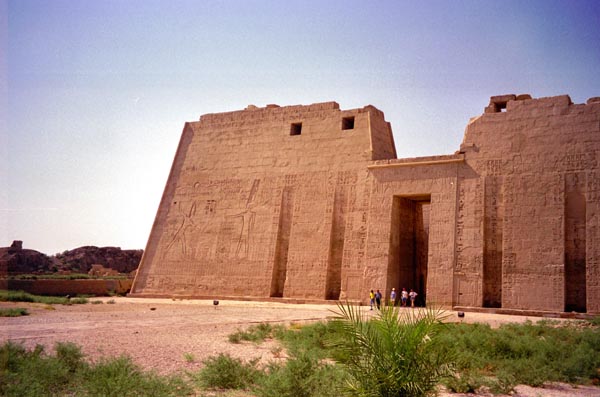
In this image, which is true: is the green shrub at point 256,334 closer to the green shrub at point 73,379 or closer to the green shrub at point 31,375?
the green shrub at point 73,379

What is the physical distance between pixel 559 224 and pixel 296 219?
7959 mm

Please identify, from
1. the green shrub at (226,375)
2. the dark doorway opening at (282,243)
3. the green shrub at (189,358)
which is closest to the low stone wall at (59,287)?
the dark doorway opening at (282,243)

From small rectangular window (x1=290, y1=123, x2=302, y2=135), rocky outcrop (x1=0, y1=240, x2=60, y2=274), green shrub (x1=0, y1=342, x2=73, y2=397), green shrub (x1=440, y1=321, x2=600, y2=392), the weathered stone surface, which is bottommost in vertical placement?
green shrub (x1=0, y1=342, x2=73, y2=397)

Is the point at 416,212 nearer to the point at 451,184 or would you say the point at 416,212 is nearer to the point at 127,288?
the point at 451,184

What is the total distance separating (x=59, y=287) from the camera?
20391 millimetres

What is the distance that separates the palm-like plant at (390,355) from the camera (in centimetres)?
381

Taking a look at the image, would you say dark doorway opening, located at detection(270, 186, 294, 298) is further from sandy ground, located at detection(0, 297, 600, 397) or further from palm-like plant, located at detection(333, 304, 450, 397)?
palm-like plant, located at detection(333, 304, 450, 397)

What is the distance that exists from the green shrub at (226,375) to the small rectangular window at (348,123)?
46.0ft

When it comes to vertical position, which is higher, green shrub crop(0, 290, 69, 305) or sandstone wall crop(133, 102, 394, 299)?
sandstone wall crop(133, 102, 394, 299)

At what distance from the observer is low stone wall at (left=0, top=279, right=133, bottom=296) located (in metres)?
20.0

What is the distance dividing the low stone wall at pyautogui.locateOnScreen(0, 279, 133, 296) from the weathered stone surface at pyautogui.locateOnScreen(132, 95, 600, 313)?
191cm

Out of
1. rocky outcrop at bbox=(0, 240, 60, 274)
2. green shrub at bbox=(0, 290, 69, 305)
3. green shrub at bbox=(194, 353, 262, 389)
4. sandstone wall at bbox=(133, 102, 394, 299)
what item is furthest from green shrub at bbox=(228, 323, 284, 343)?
rocky outcrop at bbox=(0, 240, 60, 274)

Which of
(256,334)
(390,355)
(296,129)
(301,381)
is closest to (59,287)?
(296,129)

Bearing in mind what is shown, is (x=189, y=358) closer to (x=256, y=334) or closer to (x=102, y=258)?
(x=256, y=334)
